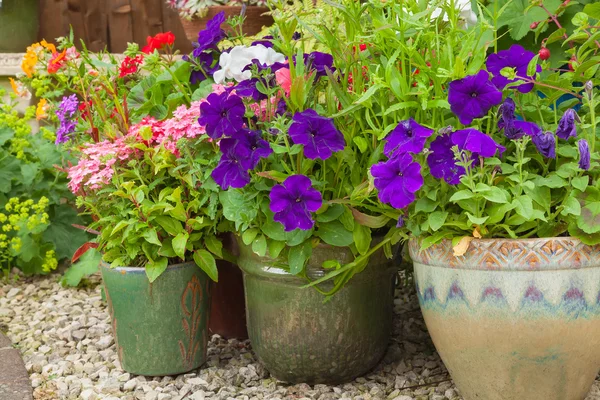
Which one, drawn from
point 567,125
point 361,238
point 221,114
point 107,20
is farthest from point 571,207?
point 107,20

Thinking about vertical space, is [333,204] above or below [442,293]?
above

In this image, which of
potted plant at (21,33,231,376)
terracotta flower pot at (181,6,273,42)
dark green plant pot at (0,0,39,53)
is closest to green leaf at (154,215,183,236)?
potted plant at (21,33,231,376)

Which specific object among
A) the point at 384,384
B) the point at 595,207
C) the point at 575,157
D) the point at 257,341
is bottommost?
the point at 384,384

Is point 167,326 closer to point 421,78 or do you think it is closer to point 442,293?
point 442,293

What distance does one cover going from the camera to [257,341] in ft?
6.46

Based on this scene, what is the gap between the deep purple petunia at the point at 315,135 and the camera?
153 cm

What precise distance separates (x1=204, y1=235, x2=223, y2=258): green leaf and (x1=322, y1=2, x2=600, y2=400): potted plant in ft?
1.82

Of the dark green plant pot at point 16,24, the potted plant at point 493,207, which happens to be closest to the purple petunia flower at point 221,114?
the potted plant at point 493,207

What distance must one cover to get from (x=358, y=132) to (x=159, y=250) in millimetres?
617

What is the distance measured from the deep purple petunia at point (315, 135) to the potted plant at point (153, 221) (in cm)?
36

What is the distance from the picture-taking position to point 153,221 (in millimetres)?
1924

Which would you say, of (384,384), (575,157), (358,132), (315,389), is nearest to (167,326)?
(315,389)

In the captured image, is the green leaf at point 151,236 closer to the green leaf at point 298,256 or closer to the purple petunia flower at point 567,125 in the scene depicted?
the green leaf at point 298,256

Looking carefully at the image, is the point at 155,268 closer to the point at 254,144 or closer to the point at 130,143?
the point at 130,143
